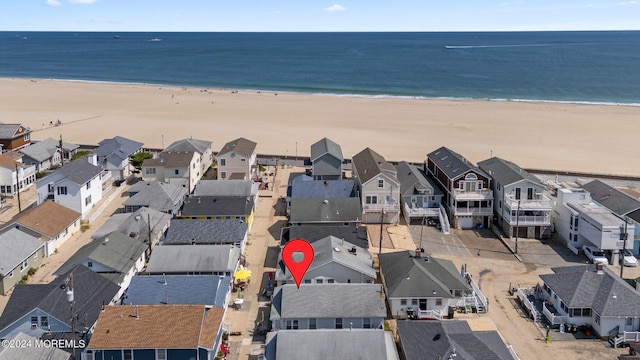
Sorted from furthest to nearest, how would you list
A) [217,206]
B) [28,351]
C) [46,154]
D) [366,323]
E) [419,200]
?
[46,154], [419,200], [217,206], [366,323], [28,351]

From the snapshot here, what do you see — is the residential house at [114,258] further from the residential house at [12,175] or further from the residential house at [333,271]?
the residential house at [12,175]

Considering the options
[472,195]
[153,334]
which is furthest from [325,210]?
[153,334]

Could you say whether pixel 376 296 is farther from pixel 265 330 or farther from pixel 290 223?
pixel 290 223

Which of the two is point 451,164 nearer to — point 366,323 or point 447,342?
point 366,323

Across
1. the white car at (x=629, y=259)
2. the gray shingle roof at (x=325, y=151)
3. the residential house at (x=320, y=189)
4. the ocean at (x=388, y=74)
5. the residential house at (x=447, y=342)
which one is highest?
the ocean at (x=388, y=74)

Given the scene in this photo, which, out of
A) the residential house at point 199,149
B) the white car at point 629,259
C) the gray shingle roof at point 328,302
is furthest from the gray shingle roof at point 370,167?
the white car at point 629,259

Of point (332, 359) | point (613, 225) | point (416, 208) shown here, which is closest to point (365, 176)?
point (416, 208)

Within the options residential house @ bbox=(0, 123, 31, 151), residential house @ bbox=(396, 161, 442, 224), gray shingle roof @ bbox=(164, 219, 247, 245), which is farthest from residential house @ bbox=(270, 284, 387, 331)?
residential house @ bbox=(0, 123, 31, 151)
